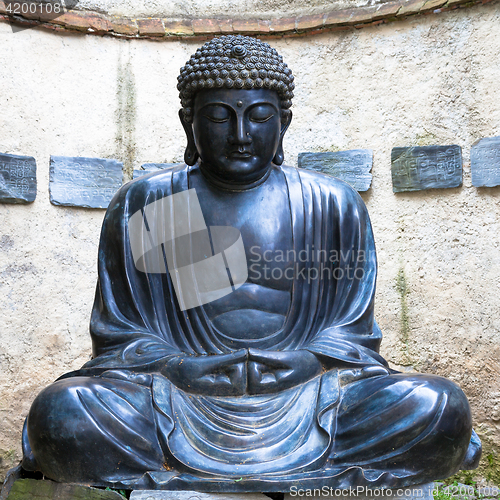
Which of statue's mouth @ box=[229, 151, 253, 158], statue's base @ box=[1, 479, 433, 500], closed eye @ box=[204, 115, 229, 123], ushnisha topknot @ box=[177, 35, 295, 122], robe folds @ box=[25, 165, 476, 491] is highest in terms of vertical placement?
ushnisha topknot @ box=[177, 35, 295, 122]

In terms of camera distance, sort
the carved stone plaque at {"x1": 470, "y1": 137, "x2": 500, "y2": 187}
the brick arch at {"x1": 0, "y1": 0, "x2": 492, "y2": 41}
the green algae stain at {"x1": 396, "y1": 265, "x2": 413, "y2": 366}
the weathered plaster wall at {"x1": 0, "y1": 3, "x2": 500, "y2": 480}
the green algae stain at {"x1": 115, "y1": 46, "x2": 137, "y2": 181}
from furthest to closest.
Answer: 1. the green algae stain at {"x1": 115, "y1": 46, "x2": 137, "y2": 181}
2. the brick arch at {"x1": 0, "y1": 0, "x2": 492, "y2": 41}
3. the green algae stain at {"x1": 396, "y1": 265, "x2": 413, "y2": 366}
4. the weathered plaster wall at {"x1": 0, "y1": 3, "x2": 500, "y2": 480}
5. the carved stone plaque at {"x1": 470, "y1": 137, "x2": 500, "y2": 187}

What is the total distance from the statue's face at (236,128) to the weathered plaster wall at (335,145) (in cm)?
233

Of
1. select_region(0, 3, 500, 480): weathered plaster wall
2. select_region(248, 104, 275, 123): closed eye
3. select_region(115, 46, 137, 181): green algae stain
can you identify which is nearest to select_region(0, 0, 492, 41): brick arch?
select_region(0, 3, 500, 480): weathered plaster wall

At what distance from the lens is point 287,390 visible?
3320 mm

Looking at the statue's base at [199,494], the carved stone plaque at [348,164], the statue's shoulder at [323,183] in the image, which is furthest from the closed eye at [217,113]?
the carved stone plaque at [348,164]

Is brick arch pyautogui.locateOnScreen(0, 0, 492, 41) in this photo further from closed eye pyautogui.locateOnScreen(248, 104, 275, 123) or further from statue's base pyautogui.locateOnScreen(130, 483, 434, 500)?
statue's base pyautogui.locateOnScreen(130, 483, 434, 500)

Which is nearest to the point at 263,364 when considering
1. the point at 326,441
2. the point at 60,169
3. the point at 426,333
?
the point at 326,441

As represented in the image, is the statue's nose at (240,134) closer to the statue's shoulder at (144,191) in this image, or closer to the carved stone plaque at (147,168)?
the statue's shoulder at (144,191)

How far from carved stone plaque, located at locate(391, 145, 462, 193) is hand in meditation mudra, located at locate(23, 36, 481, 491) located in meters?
1.87

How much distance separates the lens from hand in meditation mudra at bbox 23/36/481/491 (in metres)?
2.97

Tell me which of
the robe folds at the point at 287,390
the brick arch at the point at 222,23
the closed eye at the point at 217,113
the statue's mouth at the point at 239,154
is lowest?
the robe folds at the point at 287,390

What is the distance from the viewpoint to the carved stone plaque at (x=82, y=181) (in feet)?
18.8

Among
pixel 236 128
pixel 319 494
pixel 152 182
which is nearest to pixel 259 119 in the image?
pixel 236 128

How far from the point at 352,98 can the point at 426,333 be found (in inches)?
78.5
